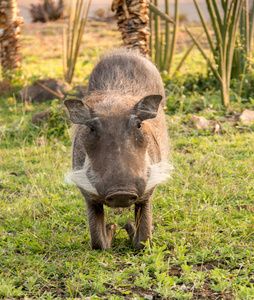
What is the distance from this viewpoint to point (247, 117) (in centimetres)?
582

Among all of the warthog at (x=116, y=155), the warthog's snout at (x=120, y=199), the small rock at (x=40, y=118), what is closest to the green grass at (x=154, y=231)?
the warthog at (x=116, y=155)

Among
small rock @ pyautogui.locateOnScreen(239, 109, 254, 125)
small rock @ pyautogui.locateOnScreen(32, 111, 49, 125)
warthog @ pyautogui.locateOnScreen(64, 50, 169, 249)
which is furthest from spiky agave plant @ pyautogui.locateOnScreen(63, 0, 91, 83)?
warthog @ pyautogui.locateOnScreen(64, 50, 169, 249)

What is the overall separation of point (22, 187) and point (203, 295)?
89.0 inches

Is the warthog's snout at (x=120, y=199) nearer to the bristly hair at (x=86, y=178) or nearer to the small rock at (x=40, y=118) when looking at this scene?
the bristly hair at (x=86, y=178)

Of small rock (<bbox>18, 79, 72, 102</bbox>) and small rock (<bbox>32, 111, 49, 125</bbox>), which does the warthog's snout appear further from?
small rock (<bbox>18, 79, 72, 102</bbox>)

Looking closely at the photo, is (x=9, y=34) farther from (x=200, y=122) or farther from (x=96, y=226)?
(x=96, y=226)

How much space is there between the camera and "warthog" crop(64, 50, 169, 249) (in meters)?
2.50

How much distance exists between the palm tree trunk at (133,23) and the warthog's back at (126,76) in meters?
2.18

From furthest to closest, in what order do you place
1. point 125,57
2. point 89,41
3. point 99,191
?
point 89,41 < point 125,57 < point 99,191

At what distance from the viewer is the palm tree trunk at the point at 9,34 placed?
8.05 meters

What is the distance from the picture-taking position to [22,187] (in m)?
4.23

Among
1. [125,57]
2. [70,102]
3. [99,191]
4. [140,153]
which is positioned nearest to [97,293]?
[99,191]

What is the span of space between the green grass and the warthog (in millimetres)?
228

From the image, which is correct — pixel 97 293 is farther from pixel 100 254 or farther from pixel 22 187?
pixel 22 187
